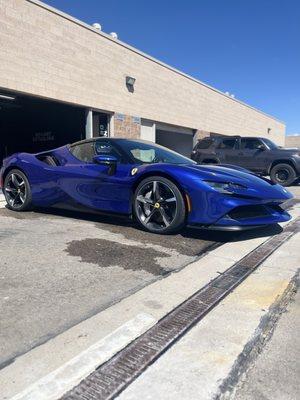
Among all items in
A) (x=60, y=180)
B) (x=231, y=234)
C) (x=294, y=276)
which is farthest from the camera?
(x=60, y=180)

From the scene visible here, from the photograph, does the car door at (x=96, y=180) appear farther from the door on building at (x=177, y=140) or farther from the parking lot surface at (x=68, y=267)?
the door on building at (x=177, y=140)

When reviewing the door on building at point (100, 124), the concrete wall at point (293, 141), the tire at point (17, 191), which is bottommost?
the tire at point (17, 191)

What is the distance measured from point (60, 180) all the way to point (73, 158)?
358 mm

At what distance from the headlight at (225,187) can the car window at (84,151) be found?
1.89 meters

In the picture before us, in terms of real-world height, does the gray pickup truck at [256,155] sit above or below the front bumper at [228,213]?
above

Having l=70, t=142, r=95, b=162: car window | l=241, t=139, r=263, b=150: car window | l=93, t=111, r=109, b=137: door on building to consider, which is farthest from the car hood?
l=93, t=111, r=109, b=137: door on building

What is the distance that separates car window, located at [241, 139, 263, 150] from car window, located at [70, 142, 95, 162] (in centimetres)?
788

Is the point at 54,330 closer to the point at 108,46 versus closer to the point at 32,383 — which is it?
the point at 32,383

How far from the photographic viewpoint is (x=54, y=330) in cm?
240

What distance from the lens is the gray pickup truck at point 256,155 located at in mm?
11627

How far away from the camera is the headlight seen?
4.33m

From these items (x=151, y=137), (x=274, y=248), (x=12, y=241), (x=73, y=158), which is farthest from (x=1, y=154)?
(x=274, y=248)

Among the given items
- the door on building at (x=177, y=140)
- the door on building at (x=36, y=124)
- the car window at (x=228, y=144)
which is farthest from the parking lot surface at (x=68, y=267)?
the door on building at (x=177, y=140)

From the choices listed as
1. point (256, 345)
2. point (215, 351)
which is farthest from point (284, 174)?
point (215, 351)
